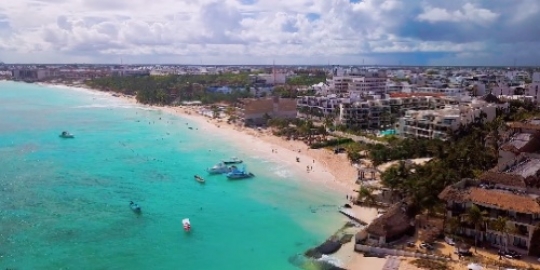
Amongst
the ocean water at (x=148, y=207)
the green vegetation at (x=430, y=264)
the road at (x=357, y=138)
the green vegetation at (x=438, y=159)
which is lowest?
the ocean water at (x=148, y=207)

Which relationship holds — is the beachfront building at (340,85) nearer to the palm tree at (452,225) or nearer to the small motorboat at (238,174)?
the small motorboat at (238,174)

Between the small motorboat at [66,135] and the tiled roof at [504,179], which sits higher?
the tiled roof at [504,179]

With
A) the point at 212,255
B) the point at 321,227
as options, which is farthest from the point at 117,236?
the point at 321,227

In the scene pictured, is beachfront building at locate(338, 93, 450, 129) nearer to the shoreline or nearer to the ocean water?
the shoreline

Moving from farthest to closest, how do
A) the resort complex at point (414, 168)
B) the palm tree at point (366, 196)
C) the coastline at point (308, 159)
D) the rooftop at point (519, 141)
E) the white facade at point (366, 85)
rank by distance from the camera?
the white facade at point (366, 85) < the rooftop at point (519, 141) < the palm tree at point (366, 196) < the coastline at point (308, 159) < the resort complex at point (414, 168)

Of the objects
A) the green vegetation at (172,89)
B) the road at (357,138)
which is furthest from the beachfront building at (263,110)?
the green vegetation at (172,89)

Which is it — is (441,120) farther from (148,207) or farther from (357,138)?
(148,207)

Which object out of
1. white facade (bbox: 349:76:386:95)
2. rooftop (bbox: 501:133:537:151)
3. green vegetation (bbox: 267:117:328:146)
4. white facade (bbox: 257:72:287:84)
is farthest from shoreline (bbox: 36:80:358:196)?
white facade (bbox: 257:72:287:84)

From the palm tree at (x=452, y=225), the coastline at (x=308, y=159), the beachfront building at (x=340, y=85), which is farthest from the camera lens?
the beachfront building at (x=340, y=85)
